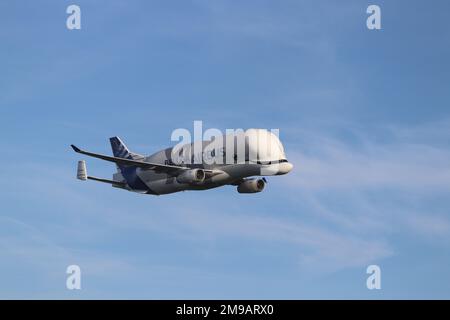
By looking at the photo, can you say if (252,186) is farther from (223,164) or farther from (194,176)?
(194,176)

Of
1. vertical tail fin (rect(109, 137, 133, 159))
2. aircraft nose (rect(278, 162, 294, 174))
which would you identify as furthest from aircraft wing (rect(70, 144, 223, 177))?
vertical tail fin (rect(109, 137, 133, 159))

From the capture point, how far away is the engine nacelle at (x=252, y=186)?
7050 cm

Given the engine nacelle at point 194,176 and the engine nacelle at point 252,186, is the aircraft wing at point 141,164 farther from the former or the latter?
the engine nacelle at point 252,186

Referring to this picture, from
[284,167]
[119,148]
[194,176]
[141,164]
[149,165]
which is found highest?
[119,148]

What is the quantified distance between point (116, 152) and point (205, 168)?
63.9ft

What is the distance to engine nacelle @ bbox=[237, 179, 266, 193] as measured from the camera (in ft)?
231

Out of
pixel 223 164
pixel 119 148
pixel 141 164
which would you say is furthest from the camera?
pixel 119 148

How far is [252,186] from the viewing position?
7050cm

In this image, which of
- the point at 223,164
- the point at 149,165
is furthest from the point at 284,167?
the point at 149,165

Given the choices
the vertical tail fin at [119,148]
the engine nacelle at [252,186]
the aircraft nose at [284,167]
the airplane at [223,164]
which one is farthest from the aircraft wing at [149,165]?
the vertical tail fin at [119,148]

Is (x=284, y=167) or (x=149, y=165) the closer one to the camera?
(x=284, y=167)
